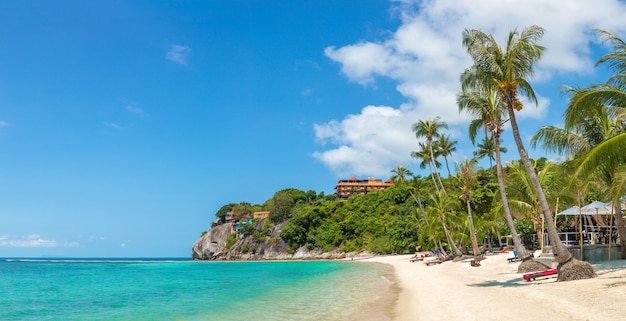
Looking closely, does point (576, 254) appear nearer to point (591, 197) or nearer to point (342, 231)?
point (591, 197)

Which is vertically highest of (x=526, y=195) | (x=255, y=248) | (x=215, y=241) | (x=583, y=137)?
(x=583, y=137)

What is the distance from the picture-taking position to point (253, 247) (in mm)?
105500

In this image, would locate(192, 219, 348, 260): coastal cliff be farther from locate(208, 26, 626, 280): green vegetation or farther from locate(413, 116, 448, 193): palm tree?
locate(413, 116, 448, 193): palm tree

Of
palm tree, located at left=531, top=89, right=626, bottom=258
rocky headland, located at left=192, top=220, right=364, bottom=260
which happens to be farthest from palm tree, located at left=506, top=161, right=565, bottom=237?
rocky headland, located at left=192, top=220, right=364, bottom=260

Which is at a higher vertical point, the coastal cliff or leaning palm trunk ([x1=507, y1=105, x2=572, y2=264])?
leaning palm trunk ([x1=507, y1=105, x2=572, y2=264])

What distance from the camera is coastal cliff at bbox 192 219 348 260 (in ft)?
310

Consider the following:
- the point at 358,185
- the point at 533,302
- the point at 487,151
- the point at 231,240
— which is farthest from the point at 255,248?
the point at 533,302

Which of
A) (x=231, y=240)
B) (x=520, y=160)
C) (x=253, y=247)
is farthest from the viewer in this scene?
(x=231, y=240)

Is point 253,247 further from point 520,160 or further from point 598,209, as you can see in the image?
point 598,209

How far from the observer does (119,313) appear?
19.6 m

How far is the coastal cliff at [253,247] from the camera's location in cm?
9450

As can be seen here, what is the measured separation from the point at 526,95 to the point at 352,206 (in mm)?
78117

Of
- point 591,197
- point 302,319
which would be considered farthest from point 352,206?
point 302,319

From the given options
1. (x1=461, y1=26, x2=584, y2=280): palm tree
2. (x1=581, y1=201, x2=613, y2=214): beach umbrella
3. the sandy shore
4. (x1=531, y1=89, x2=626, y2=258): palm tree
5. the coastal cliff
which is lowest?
the coastal cliff
